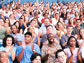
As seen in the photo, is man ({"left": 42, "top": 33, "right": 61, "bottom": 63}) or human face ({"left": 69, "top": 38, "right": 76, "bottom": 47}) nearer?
man ({"left": 42, "top": 33, "right": 61, "bottom": 63})

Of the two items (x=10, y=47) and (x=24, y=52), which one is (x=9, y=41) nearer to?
(x=10, y=47)

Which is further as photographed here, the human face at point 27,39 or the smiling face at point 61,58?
the human face at point 27,39

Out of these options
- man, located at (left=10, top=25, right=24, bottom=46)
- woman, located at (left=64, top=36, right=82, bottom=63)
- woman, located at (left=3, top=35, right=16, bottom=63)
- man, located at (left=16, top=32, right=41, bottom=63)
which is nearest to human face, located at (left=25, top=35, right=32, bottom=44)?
man, located at (left=16, top=32, right=41, bottom=63)

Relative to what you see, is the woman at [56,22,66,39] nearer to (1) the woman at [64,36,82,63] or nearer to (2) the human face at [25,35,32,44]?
(1) the woman at [64,36,82,63]

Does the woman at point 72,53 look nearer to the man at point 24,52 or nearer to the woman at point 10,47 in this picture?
the man at point 24,52

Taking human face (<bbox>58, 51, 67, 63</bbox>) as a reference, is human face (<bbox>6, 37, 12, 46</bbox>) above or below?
above

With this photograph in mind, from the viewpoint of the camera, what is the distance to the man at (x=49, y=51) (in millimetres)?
4562

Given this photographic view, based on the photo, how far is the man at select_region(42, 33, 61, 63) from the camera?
180 inches

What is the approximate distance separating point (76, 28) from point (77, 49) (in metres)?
1.82

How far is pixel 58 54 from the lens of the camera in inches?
164

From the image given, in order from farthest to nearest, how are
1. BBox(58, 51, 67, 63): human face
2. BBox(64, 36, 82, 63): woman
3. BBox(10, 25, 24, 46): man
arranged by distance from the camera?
BBox(10, 25, 24, 46): man
BBox(64, 36, 82, 63): woman
BBox(58, 51, 67, 63): human face

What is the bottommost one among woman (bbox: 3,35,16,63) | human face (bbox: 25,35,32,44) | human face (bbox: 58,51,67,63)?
human face (bbox: 58,51,67,63)

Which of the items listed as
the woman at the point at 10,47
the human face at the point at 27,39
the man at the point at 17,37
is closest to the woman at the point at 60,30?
the man at the point at 17,37

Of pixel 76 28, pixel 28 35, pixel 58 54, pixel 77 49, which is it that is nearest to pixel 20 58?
pixel 28 35
